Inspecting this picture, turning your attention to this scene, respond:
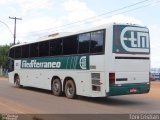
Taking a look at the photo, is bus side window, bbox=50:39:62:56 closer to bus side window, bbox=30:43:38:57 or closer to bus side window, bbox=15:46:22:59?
bus side window, bbox=30:43:38:57

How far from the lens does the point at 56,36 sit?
20781mm

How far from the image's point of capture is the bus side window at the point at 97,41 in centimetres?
1660

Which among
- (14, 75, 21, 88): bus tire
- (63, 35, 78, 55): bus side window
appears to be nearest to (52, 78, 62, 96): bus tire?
(63, 35, 78, 55): bus side window

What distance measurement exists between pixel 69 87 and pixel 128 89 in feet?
12.2

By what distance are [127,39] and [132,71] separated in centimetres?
139

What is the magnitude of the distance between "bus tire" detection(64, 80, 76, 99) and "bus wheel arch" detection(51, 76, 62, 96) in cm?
75

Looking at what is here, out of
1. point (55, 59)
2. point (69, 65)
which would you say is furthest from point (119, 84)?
point (55, 59)

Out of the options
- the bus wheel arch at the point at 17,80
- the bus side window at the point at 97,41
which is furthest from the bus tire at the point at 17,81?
the bus side window at the point at 97,41

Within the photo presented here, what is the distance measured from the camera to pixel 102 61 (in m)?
16.4

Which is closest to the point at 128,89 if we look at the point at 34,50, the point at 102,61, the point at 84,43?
the point at 102,61

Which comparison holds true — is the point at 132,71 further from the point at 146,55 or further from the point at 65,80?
the point at 65,80

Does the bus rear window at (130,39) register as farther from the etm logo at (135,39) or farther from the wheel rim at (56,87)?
the wheel rim at (56,87)

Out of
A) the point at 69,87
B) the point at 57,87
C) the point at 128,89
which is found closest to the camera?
the point at 128,89

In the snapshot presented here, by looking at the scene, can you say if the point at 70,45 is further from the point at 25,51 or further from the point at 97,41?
the point at 25,51
